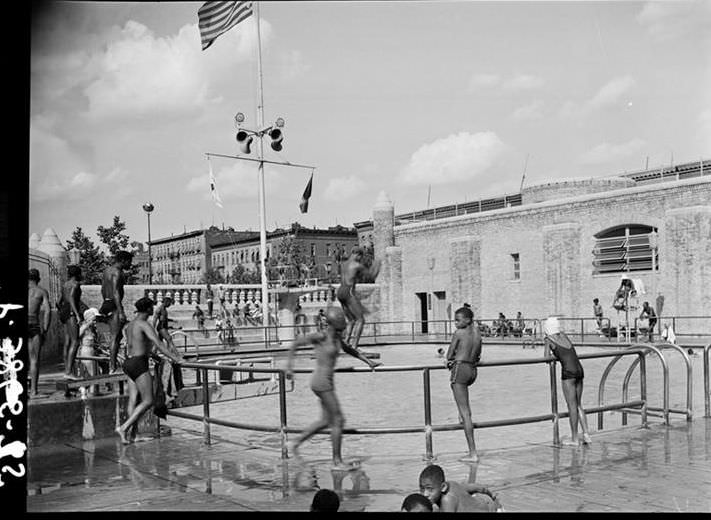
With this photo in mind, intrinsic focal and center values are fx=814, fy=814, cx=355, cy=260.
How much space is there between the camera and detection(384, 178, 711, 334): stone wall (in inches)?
1380

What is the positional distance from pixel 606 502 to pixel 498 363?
7.16 ft

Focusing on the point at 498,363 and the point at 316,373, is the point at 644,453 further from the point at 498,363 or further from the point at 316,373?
the point at 316,373

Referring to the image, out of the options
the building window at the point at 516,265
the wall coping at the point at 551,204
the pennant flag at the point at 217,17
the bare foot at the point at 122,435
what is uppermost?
the pennant flag at the point at 217,17

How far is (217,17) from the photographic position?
21.0 meters

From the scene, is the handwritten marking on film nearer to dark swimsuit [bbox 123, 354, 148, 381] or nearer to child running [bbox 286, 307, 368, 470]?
child running [bbox 286, 307, 368, 470]

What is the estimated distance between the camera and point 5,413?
7.00 metres

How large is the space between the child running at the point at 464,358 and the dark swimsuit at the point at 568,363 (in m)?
1.47

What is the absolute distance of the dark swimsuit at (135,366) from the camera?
9977 mm

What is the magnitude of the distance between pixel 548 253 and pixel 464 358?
108ft

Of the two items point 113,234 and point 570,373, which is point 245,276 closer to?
point 113,234

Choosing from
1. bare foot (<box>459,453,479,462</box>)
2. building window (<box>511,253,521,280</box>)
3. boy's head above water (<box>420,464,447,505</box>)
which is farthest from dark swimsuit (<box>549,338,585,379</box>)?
building window (<box>511,253,521,280</box>)

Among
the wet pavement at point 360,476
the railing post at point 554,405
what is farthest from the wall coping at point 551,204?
the railing post at point 554,405

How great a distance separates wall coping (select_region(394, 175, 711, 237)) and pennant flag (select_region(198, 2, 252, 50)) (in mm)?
22253

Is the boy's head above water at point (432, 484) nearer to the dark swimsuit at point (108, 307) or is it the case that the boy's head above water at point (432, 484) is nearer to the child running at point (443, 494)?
the child running at point (443, 494)
